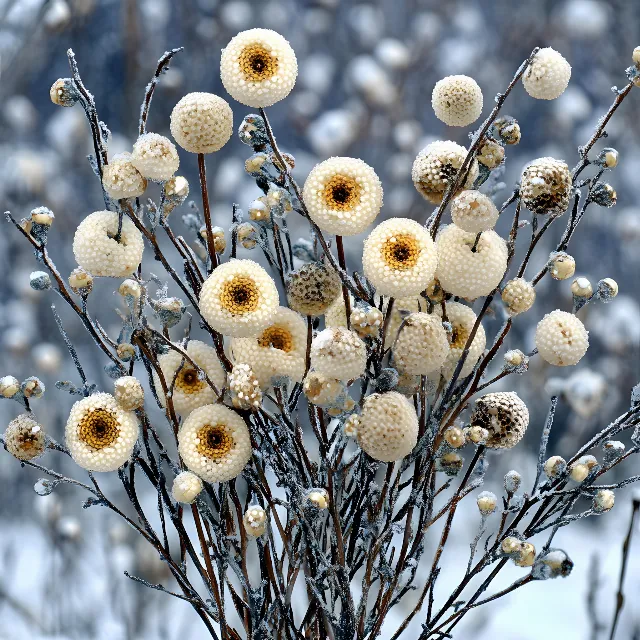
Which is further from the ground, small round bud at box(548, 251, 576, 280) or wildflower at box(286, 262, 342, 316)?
small round bud at box(548, 251, 576, 280)

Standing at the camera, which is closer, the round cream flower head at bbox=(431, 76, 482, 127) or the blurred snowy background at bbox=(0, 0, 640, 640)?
the round cream flower head at bbox=(431, 76, 482, 127)

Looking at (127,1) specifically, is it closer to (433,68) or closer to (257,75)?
(433,68)

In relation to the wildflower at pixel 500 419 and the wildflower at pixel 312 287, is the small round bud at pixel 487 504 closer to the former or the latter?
the wildflower at pixel 500 419

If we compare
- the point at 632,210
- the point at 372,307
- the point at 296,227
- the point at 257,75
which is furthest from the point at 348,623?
the point at 632,210

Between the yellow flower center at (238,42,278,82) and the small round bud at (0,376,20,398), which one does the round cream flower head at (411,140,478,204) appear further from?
the small round bud at (0,376,20,398)

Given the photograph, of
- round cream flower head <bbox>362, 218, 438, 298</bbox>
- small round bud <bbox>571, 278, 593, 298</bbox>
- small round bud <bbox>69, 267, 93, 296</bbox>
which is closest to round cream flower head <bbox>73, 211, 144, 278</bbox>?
small round bud <bbox>69, 267, 93, 296</bbox>

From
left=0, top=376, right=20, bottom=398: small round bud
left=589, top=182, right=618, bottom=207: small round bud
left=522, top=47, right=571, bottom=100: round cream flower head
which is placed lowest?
left=0, top=376, right=20, bottom=398: small round bud
